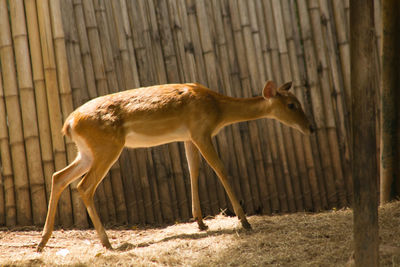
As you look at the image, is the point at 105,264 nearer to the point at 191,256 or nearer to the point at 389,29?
the point at 191,256

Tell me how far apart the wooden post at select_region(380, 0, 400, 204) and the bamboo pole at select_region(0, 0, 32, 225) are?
4364mm

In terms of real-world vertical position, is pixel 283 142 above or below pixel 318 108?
below

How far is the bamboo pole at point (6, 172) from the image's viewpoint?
19.0 ft

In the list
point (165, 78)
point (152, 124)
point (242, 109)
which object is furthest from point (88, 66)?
point (242, 109)

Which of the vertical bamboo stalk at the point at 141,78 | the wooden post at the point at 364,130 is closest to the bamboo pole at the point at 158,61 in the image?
the vertical bamboo stalk at the point at 141,78

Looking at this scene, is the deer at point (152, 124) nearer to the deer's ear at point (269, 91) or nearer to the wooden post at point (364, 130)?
the deer's ear at point (269, 91)

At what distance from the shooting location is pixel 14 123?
5.86 meters

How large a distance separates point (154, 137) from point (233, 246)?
1562 millimetres

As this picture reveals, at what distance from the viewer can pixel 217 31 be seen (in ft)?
20.4

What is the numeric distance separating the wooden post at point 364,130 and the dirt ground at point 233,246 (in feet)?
1.78

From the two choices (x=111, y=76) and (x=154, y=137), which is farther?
(x=111, y=76)

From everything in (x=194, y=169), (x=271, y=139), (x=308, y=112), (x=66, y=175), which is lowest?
(x=194, y=169)

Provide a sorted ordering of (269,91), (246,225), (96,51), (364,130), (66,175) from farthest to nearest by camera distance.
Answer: (96,51) → (269,91) → (66,175) → (246,225) → (364,130)

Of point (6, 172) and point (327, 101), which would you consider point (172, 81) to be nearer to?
point (327, 101)
